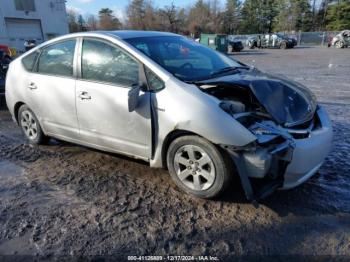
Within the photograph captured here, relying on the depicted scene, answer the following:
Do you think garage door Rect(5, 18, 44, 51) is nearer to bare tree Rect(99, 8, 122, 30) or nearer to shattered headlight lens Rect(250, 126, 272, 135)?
bare tree Rect(99, 8, 122, 30)

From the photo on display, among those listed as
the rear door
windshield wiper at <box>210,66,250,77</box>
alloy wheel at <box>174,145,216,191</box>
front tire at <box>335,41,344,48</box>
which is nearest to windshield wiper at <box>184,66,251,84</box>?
windshield wiper at <box>210,66,250,77</box>

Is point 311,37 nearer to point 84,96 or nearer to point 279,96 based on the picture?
point 279,96

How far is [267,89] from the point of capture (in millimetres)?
3525

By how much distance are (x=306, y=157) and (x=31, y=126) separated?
153 inches

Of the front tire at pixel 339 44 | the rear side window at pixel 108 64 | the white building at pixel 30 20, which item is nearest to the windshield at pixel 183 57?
the rear side window at pixel 108 64

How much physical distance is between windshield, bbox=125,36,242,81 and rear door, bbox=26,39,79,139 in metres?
0.95

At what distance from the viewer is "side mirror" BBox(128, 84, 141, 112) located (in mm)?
3406

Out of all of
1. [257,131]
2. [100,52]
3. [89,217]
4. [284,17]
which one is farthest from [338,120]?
[284,17]

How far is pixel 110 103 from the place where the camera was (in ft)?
12.2

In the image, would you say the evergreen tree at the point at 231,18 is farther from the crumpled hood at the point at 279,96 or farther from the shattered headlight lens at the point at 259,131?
the shattered headlight lens at the point at 259,131

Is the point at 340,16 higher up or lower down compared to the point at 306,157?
higher up

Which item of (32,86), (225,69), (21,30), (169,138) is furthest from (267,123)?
(21,30)

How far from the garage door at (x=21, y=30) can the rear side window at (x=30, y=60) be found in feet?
108

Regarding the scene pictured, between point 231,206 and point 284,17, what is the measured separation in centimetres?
8230
